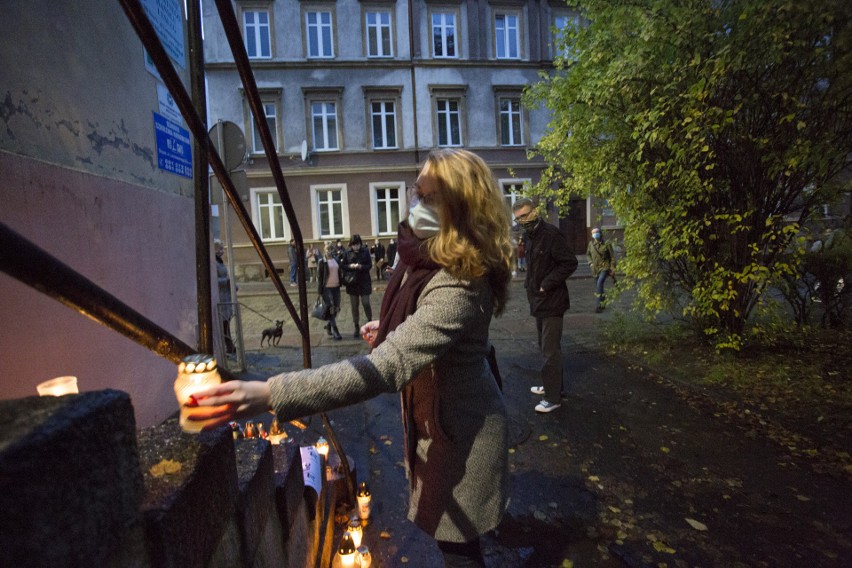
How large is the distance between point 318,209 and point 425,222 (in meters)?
19.1

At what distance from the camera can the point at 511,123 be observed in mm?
21422

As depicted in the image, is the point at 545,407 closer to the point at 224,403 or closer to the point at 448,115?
the point at 224,403

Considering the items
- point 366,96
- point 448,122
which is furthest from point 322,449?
point 448,122

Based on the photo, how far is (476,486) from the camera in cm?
176

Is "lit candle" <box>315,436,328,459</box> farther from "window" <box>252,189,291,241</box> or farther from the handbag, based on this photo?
"window" <box>252,189,291,241</box>

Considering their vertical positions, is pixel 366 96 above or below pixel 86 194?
above

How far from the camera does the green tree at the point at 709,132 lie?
4617 mm

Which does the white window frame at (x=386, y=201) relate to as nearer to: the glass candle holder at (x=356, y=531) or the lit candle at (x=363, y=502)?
the lit candle at (x=363, y=502)

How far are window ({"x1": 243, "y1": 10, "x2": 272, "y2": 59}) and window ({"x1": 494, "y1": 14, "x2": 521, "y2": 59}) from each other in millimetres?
10136

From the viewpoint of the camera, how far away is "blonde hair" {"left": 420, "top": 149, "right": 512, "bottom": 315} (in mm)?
1568

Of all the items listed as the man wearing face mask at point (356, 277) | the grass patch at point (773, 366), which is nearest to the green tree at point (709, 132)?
the grass patch at point (773, 366)

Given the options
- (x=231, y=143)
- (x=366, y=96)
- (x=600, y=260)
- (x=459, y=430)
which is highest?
(x=366, y=96)

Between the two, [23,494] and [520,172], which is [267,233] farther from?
[23,494]

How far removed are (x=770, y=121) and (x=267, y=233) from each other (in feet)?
60.2
